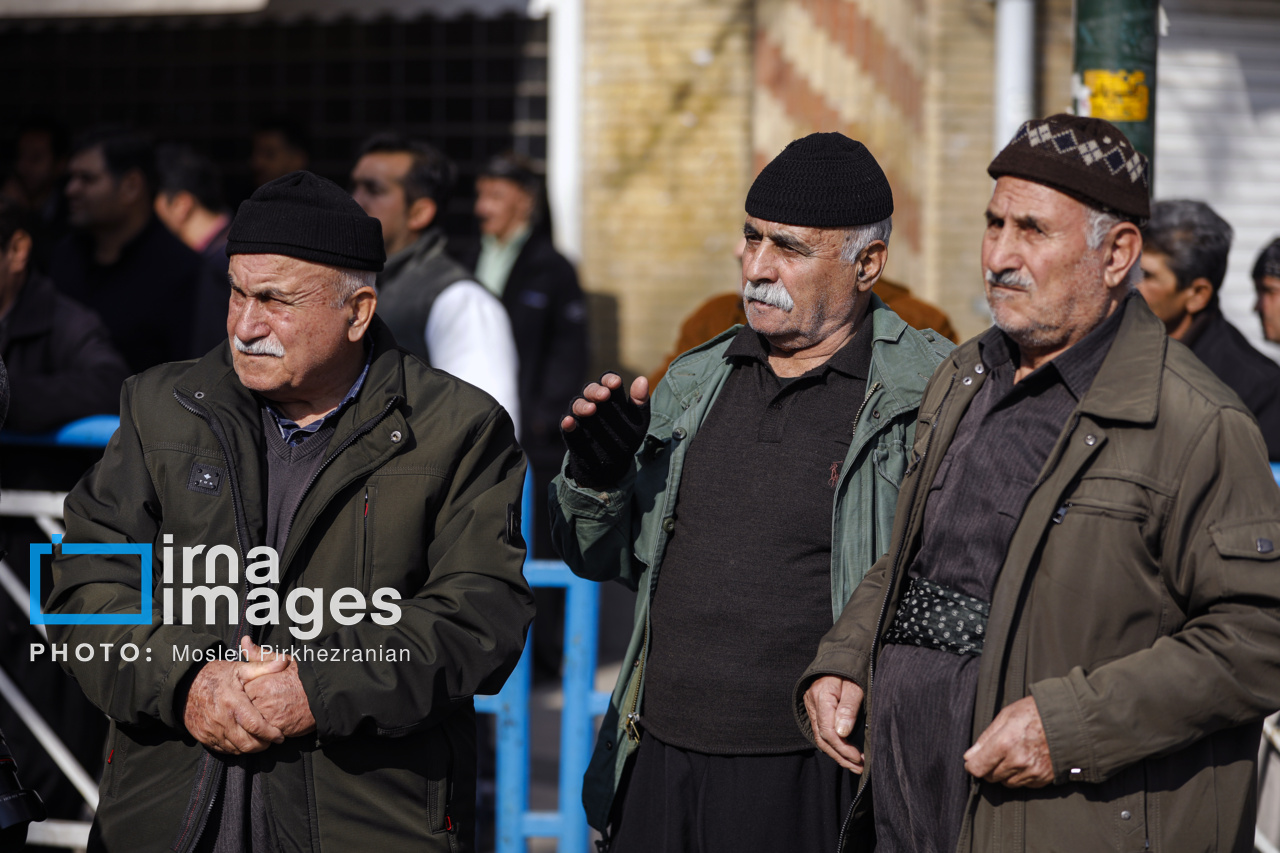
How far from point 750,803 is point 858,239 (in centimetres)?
124

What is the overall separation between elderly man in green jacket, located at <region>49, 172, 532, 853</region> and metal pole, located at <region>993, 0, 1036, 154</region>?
10.6 feet

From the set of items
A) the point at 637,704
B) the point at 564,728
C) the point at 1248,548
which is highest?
the point at 1248,548

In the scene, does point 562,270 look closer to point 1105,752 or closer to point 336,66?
point 336,66

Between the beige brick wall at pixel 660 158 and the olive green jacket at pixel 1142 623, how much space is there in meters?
5.72

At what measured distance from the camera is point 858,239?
2965mm

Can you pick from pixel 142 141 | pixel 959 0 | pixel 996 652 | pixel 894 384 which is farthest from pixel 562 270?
pixel 996 652

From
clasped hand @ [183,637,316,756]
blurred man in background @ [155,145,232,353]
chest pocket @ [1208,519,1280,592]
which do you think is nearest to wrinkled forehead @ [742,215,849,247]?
chest pocket @ [1208,519,1280,592]

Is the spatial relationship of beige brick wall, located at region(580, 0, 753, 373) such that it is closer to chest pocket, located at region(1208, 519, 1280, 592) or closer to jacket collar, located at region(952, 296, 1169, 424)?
jacket collar, located at region(952, 296, 1169, 424)

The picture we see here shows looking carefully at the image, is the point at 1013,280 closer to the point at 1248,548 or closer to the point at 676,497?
the point at 1248,548

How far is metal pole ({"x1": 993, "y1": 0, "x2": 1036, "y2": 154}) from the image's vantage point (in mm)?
5254

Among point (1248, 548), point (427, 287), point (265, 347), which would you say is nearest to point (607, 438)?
point (265, 347)

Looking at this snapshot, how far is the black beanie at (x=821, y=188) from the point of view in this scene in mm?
2926

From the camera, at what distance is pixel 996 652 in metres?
2.36

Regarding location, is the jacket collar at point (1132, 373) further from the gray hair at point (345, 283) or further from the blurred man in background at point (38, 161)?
the blurred man in background at point (38, 161)
